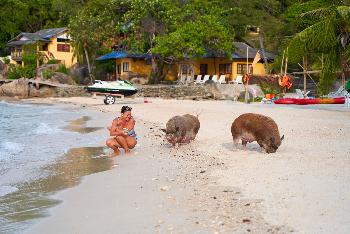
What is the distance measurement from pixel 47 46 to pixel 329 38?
147 ft

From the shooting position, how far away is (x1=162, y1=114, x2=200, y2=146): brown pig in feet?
39.8

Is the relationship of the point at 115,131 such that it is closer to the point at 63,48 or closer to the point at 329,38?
the point at 329,38

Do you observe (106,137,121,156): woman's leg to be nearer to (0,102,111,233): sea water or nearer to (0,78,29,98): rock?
(0,102,111,233): sea water

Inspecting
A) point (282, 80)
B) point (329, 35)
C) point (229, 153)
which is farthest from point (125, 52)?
point (229, 153)

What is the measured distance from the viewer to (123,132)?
460 inches

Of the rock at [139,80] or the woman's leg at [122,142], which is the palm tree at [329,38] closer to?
the woman's leg at [122,142]

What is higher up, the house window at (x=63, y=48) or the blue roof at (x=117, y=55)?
the house window at (x=63, y=48)

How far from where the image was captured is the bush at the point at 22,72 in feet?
179

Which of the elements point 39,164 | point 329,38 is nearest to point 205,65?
point 329,38

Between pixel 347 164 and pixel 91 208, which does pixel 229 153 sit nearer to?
pixel 347 164

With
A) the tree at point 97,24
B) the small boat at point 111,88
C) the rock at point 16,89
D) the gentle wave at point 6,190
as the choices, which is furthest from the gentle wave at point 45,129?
the rock at point 16,89

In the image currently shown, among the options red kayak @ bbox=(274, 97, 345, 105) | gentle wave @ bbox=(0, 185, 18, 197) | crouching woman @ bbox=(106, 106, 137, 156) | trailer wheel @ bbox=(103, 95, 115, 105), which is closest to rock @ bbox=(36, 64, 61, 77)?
trailer wheel @ bbox=(103, 95, 115, 105)

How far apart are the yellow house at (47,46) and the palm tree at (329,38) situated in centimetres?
3926

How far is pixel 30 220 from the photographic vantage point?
22.0 feet
